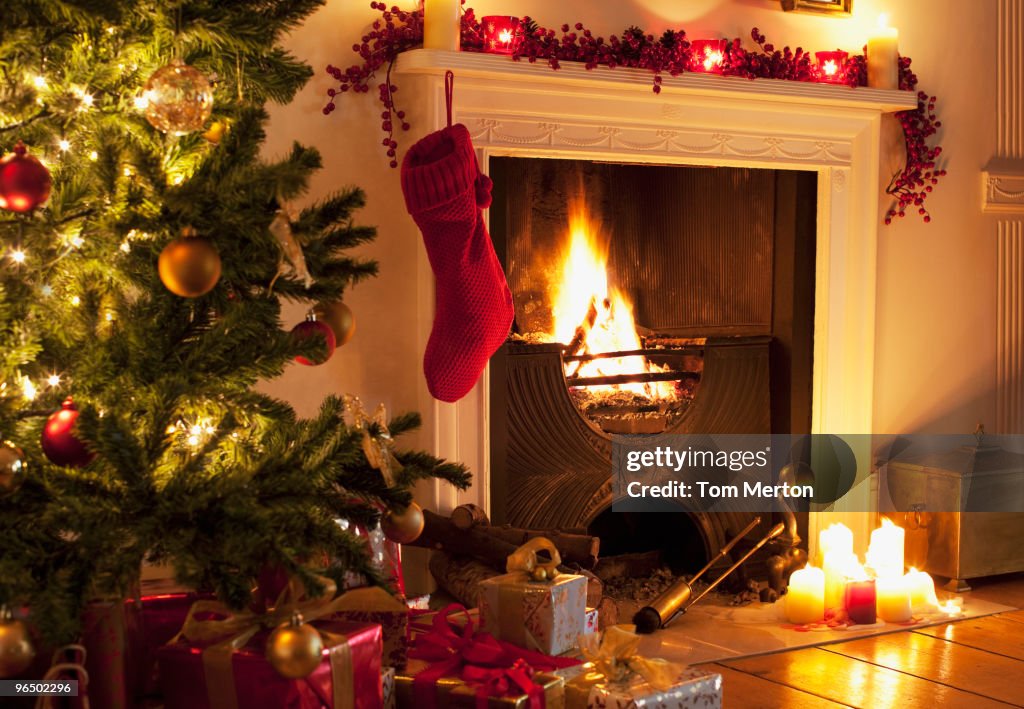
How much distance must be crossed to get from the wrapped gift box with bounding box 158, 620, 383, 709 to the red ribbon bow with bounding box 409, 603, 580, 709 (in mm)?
232

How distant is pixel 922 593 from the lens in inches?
127

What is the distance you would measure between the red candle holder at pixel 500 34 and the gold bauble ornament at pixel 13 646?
77.6 inches

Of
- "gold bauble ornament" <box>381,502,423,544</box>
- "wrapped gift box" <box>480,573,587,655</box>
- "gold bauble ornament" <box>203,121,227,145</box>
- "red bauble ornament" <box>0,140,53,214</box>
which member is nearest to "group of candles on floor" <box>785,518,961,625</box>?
"wrapped gift box" <box>480,573,587,655</box>

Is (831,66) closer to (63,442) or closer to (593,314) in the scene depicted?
(593,314)

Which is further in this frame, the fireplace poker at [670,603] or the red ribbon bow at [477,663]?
the fireplace poker at [670,603]

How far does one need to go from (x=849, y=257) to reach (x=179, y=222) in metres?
2.50

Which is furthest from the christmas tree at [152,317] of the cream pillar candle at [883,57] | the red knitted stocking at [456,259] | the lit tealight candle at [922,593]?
the cream pillar candle at [883,57]

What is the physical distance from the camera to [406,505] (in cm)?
156

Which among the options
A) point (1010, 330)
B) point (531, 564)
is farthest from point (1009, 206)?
point (531, 564)

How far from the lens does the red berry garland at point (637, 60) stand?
2.80 meters

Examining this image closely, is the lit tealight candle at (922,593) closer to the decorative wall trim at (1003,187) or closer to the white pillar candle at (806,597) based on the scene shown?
the white pillar candle at (806,597)

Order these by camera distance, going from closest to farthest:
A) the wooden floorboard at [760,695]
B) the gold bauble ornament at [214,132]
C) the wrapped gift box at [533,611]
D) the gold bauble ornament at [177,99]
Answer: the gold bauble ornament at [177,99] → the gold bauble ornament at [214,132] → the wrapped gift box at [533,611] → the wooden floorboard at [760,695]

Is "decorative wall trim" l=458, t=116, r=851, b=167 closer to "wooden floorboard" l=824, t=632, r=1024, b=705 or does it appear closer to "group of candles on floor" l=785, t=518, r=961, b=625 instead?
"group of candles on floor" l=785, t=518, r=961, b=625

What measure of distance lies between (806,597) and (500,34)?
5.49 ft
